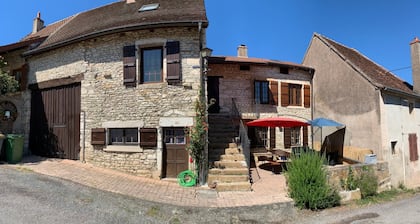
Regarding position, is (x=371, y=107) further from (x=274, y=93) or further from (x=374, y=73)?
(x=274, y=93)

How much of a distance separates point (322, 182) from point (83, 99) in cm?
903

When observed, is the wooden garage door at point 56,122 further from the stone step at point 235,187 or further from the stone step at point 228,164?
the stone step at point 235,187

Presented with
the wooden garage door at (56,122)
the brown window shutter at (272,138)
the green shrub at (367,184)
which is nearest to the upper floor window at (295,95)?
the brown window shutter at (272,138)

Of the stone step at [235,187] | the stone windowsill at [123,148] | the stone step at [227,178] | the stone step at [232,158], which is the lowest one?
the stone step at [235,187]

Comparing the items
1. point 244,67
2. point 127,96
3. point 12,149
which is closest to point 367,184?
point 244,67

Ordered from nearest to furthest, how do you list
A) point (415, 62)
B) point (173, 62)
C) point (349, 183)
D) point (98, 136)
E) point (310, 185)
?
1. point (310, 185)
2. point (349, 183)
3. point (173, 62)
4. point (98, 136)
5. point (415, 62)

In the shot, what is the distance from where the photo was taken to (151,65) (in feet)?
32.2

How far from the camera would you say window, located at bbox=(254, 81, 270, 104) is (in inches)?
540

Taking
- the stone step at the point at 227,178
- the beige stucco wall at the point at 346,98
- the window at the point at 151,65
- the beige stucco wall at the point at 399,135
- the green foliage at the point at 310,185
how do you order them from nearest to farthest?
the green foliage at the point at 310,185, the stone step at the point at 227,178, the window at the point at 151,65, the beige stucco wall at the point at 399,135, the beige stucco wall at the point at 346,98

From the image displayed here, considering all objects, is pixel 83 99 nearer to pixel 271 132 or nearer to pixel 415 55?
pixel 271 132

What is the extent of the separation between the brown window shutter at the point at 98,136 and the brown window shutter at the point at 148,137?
1.62 m

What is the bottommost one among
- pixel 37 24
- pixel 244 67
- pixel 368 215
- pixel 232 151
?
pixel 368 215

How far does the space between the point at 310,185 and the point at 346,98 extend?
25.0 feet

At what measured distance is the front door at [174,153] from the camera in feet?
30.2
